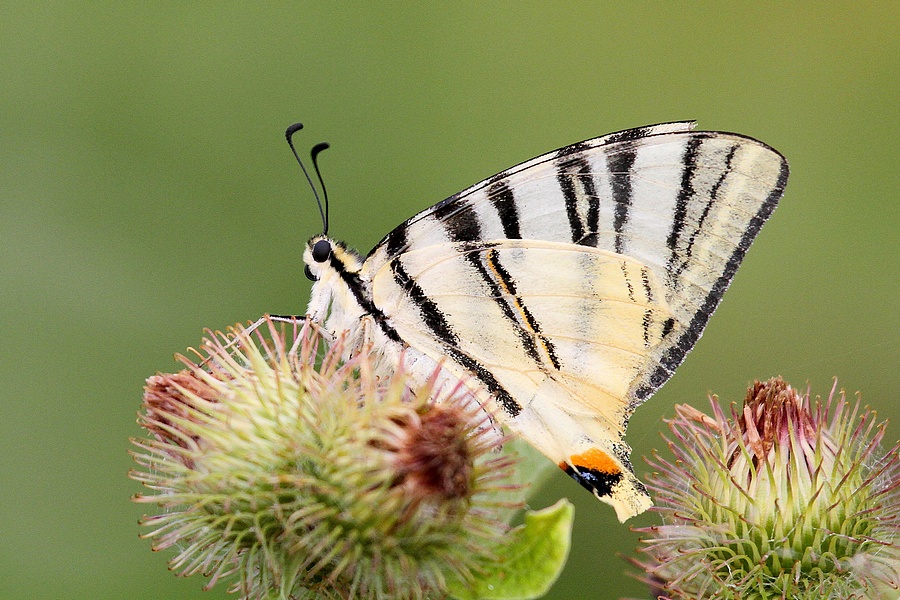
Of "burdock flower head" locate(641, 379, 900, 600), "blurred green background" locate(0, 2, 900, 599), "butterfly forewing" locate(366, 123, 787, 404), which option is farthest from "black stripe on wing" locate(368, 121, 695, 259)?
"blurred green background" locate(0, 2, 900, 599)

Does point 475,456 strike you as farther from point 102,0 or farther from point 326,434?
point 102,0

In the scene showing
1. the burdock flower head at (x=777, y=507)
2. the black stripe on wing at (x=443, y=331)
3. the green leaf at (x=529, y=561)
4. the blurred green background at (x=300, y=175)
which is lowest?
the green leaf at (x=529, y=561)

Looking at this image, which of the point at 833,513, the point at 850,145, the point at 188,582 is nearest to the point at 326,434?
the point at 833,513

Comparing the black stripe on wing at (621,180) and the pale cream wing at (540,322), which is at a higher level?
the black stripe on wing at (621,180)

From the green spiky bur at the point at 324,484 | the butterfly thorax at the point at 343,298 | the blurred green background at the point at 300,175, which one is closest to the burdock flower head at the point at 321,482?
the green spiky bur at the point at 324,484

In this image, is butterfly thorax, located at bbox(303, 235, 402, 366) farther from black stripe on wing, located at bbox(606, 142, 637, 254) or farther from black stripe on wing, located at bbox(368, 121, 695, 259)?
black stripe on wing, located at bbox(606, 142, 637, 254)

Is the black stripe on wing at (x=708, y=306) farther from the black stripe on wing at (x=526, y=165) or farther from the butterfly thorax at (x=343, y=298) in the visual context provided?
the butterfly thorax at (x=343, y=298)

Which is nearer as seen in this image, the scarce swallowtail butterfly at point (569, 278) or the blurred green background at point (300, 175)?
the scarce swallowtail butterfly at point (569, 278)

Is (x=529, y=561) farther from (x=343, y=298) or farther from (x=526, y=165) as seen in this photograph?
(x=526, y=165)
